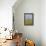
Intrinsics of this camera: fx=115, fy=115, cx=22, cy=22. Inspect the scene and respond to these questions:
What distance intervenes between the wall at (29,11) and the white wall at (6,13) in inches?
49.7

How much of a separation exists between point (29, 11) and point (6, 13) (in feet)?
5.12

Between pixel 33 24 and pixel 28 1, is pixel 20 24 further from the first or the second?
pixel 28 1

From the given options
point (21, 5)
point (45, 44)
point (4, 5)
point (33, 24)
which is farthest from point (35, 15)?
point (4, 5)

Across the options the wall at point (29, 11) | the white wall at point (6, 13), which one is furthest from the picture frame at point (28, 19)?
the white wall at point (6, 13)

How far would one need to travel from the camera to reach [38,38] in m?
5.44

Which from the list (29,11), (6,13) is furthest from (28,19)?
(6,13)

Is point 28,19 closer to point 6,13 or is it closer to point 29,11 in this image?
point 29,11

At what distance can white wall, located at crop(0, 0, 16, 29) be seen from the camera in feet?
13.3

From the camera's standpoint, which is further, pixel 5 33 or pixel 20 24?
pixel 20 24

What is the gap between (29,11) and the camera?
5.36 meters

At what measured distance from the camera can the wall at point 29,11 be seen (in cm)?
537

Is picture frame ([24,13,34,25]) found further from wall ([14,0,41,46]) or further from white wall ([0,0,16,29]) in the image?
white wall ([0,0,16,29])

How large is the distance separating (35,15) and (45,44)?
141cm

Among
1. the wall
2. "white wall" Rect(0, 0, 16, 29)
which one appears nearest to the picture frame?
the wall
